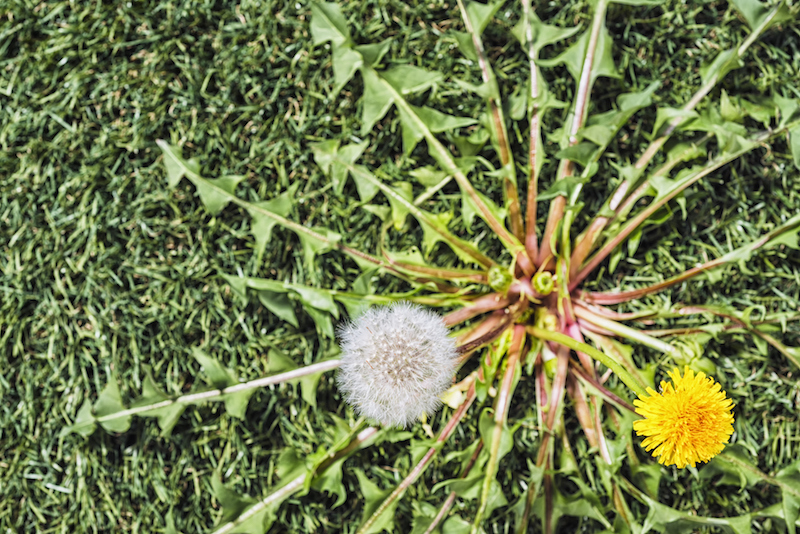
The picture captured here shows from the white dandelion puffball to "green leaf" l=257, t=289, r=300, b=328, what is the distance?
1.49 ft

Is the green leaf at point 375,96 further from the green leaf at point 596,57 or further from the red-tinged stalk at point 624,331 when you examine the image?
the red-tinged stalk at point 624,331

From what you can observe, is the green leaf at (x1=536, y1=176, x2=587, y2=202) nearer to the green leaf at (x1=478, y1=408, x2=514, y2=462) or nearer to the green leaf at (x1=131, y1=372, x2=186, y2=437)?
the green leaf at (x1=478, y1=408, x2=514, y2=462)

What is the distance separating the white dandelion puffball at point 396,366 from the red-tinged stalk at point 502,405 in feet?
1.18

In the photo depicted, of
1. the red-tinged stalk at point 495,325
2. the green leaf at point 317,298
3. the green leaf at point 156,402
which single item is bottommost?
the green leaf at point 156,402

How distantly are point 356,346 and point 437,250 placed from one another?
0.63 meters

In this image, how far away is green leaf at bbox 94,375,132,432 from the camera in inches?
74.9

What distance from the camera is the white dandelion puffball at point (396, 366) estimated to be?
1.45m

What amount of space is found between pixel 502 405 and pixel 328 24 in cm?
122

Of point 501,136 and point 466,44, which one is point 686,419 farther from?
point 466,44

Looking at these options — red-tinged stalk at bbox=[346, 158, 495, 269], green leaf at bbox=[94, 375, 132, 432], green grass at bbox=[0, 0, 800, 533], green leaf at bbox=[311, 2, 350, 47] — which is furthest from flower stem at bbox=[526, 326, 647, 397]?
green leaf at bbox=[94, 375, 132, 432]

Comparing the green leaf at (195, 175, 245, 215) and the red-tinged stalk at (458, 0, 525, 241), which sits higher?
the red-tinged stalk at (458, 0, 525, 241)

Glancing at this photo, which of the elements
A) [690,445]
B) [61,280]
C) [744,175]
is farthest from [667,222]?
[61,280]

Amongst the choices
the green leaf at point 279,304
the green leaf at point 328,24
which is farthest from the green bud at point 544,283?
the green leaf at point 328,24

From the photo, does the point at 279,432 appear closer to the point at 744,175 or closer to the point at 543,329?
the point at 543,329
